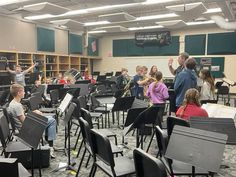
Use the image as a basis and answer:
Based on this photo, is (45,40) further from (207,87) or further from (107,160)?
(107,160)

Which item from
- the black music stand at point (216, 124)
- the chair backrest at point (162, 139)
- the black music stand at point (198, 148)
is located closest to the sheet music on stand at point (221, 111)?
the black music stand at point (216, 124)

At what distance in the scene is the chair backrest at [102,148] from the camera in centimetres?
230

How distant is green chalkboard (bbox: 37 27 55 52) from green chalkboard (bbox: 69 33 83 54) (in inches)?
56.3

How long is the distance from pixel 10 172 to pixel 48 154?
202 centimetres

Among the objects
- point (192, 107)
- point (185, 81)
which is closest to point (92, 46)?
point (185, 81)

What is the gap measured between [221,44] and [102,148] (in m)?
12.0

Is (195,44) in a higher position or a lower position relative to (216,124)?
higher

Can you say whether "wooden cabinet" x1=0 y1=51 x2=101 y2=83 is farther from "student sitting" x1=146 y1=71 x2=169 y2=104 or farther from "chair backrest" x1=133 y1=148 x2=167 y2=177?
"chair backrest" x1=133 y1=148 x2=167 y2=177

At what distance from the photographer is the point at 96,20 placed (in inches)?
440

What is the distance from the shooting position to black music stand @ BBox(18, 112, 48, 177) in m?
Result: 2.80

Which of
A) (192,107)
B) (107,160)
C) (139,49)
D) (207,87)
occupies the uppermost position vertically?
(139,49)

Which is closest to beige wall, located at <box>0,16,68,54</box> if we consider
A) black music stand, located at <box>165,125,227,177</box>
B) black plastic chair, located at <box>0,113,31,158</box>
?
black plastic chair, located at <box>0,113,31,158</box>

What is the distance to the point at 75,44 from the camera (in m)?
13.9

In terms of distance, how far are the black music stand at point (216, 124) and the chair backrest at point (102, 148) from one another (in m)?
1.11
